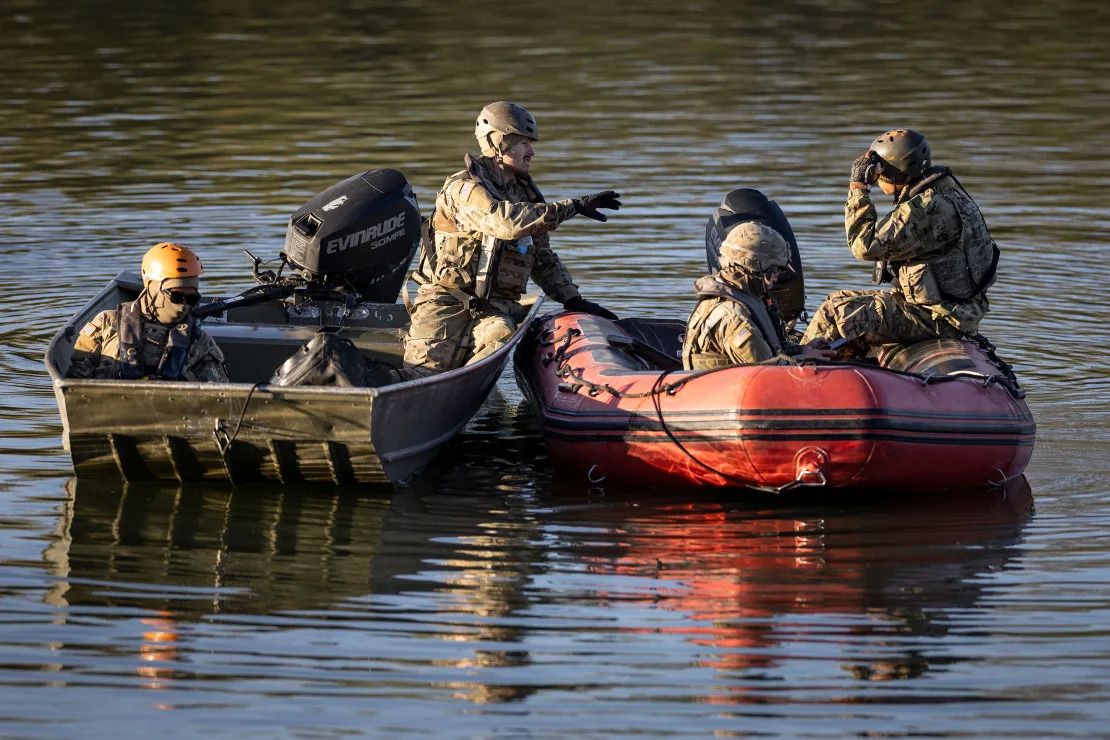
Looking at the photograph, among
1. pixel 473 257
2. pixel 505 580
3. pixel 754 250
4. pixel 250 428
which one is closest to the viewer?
pixel 505 580

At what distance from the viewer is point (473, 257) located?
9.85 metres

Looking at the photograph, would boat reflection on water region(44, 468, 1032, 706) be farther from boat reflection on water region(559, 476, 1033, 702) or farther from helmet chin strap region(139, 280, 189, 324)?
helmet chin strap region(139, 280, 189, 324)

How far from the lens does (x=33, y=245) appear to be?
14.7m

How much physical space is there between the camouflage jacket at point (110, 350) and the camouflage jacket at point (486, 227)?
156 cm

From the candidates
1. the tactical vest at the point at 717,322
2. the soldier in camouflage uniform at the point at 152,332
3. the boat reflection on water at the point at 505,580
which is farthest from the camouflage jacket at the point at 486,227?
the soldier in camouflage uniform at the point at 152,332

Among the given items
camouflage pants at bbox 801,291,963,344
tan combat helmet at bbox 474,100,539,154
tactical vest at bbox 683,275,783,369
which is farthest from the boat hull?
camouflage pants at bbox 801,291,963,344

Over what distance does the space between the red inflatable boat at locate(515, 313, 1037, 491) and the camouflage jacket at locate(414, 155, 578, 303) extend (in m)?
0.79

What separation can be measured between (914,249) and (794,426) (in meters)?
1.71

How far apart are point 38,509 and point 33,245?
6.50 meters

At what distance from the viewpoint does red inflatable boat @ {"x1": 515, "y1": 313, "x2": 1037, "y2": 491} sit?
838 centimetres

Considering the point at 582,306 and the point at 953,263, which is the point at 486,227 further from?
the point at 953,263

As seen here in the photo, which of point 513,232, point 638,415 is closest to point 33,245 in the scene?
point 513,232

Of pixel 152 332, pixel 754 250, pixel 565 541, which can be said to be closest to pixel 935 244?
pixel 754 250

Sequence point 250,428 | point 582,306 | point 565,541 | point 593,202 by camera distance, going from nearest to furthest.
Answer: point 565,541 < point 250,428 < point 593,202 < point 582,306
